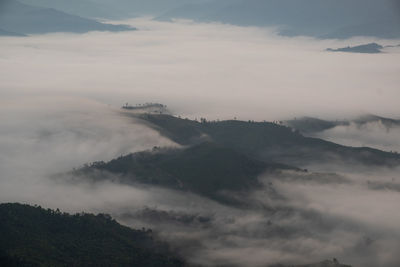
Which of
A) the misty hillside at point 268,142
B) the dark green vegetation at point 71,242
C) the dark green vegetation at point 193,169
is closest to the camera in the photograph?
the dark green vegetation at point 71,242

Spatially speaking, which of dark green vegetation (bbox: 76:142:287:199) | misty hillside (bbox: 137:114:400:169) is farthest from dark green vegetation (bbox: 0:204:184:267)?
misty hillside (bbox: 137:114:400:169)

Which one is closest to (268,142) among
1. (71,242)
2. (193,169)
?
(193,169)

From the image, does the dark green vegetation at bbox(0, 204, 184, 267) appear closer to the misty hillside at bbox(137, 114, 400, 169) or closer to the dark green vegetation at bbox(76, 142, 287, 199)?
the dark green vegetation at bbox(76, 142, 287, 199)

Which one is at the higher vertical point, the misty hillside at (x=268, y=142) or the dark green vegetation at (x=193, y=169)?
the misty hillside at (x=268, y=142)

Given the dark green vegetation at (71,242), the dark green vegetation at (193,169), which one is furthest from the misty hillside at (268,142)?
the dark green vegetation at (71,242)

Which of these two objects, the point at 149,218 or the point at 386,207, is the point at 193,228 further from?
the point at 386,207

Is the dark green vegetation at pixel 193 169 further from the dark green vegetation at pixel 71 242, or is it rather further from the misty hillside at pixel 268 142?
the dark green vegetation at pixel 71 242
